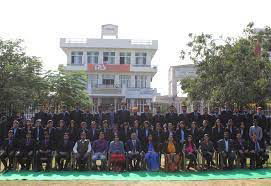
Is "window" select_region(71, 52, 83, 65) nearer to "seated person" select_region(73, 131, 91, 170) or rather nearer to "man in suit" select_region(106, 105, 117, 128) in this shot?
"man in suit" select_region(106, 105, 117, 128)

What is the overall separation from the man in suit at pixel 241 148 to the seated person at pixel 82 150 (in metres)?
4.89

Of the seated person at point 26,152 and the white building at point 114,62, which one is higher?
the white building at point 114,62

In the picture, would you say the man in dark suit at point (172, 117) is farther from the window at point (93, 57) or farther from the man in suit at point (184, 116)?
the window at point (93, 57)

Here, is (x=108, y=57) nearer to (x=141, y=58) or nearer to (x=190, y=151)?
(x=141, y=58)

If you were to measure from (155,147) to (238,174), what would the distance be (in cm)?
282

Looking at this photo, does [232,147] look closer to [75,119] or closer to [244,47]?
[75,119]

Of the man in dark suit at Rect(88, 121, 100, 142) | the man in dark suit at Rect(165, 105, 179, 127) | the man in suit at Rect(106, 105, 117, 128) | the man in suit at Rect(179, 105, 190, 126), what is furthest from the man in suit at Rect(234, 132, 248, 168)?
the man in dark suit at Rect(88, 121, 100, 142)

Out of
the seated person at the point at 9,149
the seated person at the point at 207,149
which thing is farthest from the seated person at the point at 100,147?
the seated person at the point at 207,149

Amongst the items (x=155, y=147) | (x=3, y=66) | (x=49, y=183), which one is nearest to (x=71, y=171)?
(x=49, y=183)

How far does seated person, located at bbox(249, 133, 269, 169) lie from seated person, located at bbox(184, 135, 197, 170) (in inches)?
72.9

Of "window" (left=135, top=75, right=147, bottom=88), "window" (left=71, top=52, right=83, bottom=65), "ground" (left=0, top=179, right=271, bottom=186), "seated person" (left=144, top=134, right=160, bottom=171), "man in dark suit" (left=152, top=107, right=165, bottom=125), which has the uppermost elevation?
"window" (left=71, top=52, right=83, bottom=65)

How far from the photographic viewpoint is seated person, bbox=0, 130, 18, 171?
1230 centimetres

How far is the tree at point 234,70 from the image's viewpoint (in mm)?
19156

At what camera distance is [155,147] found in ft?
42.4
